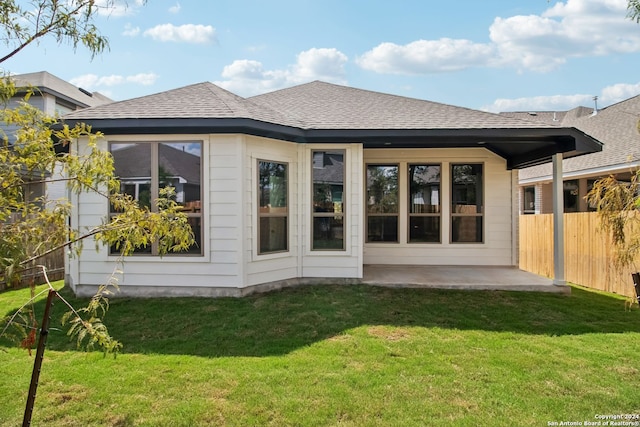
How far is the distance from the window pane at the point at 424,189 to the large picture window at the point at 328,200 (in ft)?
8.87

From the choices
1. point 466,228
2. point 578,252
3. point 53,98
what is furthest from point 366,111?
point 53,98

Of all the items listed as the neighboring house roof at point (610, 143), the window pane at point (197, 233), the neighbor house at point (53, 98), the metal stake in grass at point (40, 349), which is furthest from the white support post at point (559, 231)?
the neighbor house at point (53, 98)

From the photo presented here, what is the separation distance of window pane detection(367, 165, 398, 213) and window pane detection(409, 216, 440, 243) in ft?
1.72

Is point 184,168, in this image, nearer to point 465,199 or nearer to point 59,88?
point 465,199

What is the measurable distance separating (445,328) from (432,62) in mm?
18036

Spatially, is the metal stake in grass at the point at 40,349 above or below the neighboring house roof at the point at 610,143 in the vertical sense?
below

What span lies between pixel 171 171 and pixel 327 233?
9.26ft

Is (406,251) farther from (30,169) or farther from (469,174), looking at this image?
(30,169)

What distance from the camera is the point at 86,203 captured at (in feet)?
21.3

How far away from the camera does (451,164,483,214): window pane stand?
Answer: 9.37 metres

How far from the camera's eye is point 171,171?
6445 mm

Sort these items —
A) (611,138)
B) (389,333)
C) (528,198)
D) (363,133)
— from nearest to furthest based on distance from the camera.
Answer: (389,333) < (363,133) < (611,138) < (528,198)

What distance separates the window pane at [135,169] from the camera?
642 centimetres

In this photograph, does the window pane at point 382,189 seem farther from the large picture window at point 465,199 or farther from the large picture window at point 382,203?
the large picture window at point 465,199
